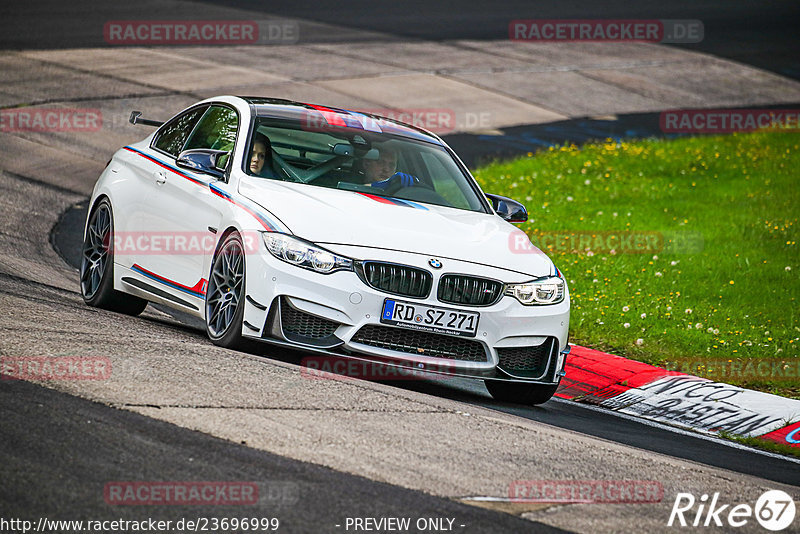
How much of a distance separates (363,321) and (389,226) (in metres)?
0.74

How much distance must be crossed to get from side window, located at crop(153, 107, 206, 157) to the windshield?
889 millimetres

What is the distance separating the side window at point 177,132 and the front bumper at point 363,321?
7.27ft

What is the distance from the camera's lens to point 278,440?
5555mm

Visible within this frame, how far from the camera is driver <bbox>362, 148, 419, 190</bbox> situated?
27.7ft

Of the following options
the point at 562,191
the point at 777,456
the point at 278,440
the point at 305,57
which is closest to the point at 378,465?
the point at 278,440

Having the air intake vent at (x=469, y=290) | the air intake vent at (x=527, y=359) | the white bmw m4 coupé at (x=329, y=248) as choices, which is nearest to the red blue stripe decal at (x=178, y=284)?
the white bmw m4 coupé at (x=329, y=248)

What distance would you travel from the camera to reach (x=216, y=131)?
29.0ft

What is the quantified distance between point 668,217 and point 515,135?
22.1 feet

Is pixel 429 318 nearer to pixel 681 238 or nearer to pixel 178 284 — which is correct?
pixel 178 284

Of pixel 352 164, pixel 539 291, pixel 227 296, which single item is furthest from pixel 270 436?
pixel 352 164

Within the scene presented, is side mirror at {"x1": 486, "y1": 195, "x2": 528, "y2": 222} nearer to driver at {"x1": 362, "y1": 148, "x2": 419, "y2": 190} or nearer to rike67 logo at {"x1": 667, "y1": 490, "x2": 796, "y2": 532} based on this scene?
driver at {"x1": 362, "y1": 148, "x2": 419, "y2": 190}

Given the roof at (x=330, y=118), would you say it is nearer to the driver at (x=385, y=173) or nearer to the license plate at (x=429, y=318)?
the driver at (x=385, y=173)

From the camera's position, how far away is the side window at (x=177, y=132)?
29.9 ft

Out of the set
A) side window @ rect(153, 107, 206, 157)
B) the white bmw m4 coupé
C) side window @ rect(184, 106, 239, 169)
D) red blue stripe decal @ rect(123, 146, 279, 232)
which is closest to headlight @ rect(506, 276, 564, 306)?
the white bmw m4 coupé
